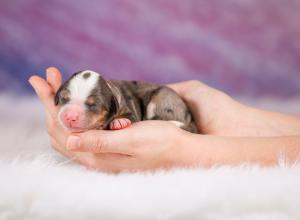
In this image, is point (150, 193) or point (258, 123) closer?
point (150, 193)

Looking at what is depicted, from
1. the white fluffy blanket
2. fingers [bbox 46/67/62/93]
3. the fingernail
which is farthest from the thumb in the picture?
fingers [bbox 46/67/62/93]

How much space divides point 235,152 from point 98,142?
0.63 metres

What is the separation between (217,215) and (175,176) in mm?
328

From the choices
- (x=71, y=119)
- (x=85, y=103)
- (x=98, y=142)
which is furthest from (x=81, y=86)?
(x=98, y=142)

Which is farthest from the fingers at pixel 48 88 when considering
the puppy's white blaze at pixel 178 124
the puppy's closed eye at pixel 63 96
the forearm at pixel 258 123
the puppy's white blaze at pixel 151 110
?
the forearm at pixel 258 123

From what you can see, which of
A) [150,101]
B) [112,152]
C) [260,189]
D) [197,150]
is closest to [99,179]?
[112,152]

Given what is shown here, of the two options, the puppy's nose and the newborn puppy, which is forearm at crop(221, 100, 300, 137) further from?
the puppy's nose

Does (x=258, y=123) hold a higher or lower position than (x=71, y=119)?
lower

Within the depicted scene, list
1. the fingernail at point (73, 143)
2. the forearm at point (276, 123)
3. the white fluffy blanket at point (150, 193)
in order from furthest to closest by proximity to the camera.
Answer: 1. the forearm at point (276, 123)
2. the fingernail at point (73, 143)
3. the white fluffy blanket at point (150, 193)

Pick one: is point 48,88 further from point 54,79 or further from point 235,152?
point 235,152

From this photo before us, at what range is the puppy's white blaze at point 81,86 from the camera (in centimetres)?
240

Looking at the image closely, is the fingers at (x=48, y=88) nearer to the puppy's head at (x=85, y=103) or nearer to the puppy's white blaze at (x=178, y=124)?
the puppy's head at (x=85, y=103)

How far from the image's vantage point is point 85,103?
2387mm

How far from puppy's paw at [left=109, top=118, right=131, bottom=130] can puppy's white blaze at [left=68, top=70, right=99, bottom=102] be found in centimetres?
19
